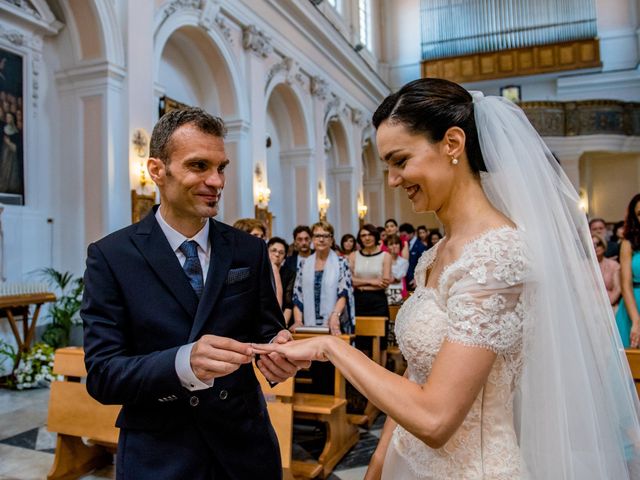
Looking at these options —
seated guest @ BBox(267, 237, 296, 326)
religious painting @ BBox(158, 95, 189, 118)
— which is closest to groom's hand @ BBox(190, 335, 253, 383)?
seated guest @ BBox(267, 237, 296, 326)

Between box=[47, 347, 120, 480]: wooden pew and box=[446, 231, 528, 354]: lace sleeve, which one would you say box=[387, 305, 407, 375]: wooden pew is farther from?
box=[446, 231, 528, 354]: lace sleeve

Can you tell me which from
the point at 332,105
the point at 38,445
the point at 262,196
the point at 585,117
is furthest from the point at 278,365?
the point at 585,117

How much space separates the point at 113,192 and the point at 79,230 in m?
0.71

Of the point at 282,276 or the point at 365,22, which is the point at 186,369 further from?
the point at 365,22

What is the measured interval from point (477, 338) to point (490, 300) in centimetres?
10

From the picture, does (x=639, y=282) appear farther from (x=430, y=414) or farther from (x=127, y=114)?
(x=127, y=114)

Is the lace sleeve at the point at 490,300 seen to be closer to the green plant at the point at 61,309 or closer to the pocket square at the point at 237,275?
the pocket square at the point at 237,275

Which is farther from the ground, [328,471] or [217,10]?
[217,10]

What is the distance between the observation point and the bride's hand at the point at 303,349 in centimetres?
139

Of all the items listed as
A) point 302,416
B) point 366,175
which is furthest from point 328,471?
point 366,175

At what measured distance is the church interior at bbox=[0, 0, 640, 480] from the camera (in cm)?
399

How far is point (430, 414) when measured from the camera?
3.93 ft

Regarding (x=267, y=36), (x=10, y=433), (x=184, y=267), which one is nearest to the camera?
(x=184, y=267)

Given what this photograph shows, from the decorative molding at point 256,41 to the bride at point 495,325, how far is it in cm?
894
